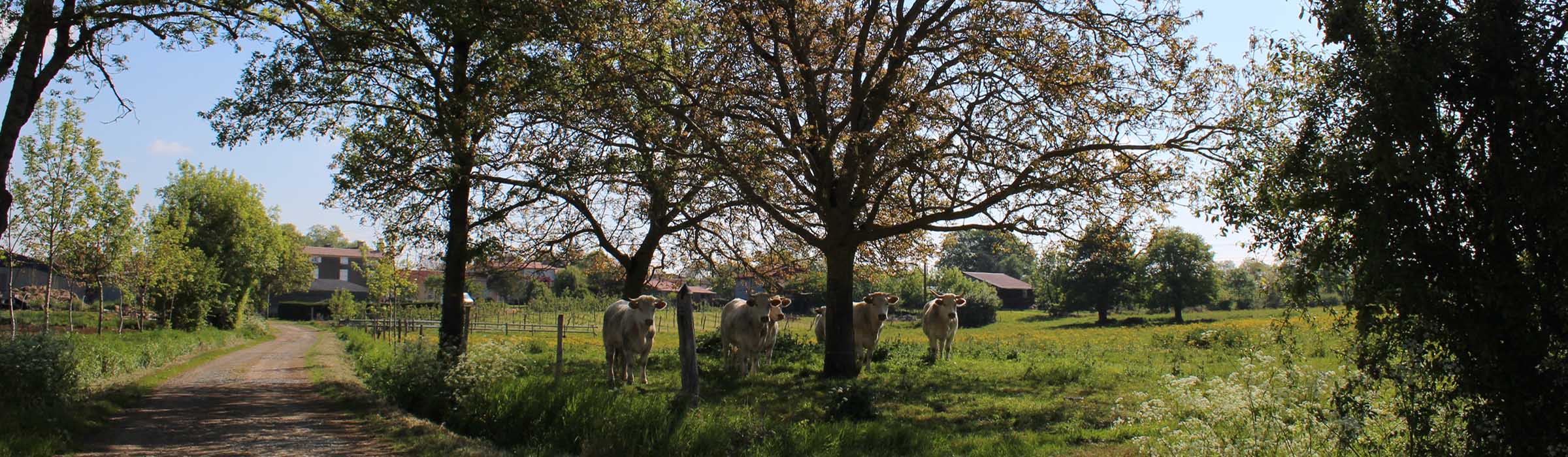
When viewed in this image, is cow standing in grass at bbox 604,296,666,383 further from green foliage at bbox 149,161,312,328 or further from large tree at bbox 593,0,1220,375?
green foliage at bbox 149,161,312,328

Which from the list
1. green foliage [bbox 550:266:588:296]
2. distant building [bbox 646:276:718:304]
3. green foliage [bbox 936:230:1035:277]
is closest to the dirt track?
distant building [bbox 646:276:718:304]

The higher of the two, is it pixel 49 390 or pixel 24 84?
pixel 24 84

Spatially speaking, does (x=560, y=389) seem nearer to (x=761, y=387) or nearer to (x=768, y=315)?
(x=761, y=387)

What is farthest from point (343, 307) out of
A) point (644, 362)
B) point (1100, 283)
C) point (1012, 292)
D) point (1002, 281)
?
point (1012, 292)

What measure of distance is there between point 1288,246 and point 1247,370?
3.40 feet

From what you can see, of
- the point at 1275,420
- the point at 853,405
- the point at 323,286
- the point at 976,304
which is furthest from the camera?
the point at 323,286

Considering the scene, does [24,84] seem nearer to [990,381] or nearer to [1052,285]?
[990,381]

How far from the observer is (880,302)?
63.9 ft

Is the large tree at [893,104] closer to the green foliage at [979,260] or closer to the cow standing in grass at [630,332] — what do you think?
the cow standing in grass at [630,332]

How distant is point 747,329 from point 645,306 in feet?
8.31

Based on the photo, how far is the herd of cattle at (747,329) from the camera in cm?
1585

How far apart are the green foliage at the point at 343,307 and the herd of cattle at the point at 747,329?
141 ft

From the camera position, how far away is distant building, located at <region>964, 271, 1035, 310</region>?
94000 mm

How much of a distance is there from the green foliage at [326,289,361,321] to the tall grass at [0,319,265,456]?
130ft
